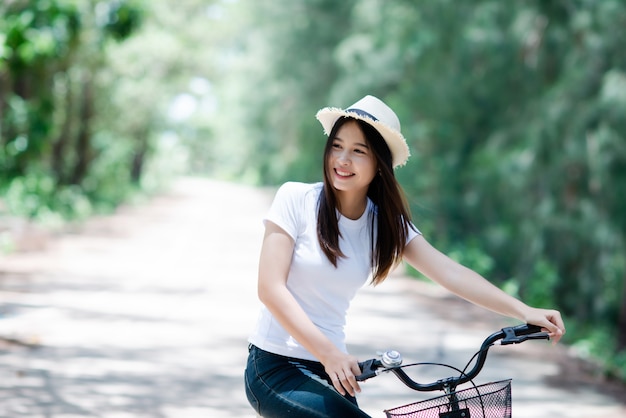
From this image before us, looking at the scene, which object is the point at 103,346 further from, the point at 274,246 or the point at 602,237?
the point at 602,237

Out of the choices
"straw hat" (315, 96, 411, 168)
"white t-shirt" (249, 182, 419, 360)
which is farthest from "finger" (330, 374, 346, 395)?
"straw hat" (315, 96, 411, 168)

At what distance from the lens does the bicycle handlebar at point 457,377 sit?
2.37 meters

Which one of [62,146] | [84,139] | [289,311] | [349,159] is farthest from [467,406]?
[84,139]

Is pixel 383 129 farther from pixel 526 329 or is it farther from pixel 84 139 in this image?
pixel 84 139

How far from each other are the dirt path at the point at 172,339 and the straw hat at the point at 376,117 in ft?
11.9

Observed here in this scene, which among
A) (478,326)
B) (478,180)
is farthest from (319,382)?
(478,180)

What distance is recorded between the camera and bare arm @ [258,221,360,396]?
2469mm

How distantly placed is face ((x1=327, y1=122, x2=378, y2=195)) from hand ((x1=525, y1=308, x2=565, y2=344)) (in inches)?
27.9

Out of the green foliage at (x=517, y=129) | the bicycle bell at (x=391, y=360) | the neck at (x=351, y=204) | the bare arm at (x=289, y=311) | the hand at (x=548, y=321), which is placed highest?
the green foliage at (x=517, y=129)

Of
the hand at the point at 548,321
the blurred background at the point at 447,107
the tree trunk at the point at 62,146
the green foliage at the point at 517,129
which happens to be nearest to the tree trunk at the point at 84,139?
the blurred background at the point at 447,107

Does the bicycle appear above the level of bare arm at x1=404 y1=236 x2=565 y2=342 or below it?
below

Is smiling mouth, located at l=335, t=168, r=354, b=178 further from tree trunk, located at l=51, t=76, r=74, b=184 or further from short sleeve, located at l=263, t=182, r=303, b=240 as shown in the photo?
tree trunk, located at l=51, t=76, r=74, b=184

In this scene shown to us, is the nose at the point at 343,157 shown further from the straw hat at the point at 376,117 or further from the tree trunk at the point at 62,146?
the tree trunk at the point at 62,146

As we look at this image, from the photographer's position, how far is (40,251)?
609 inches
